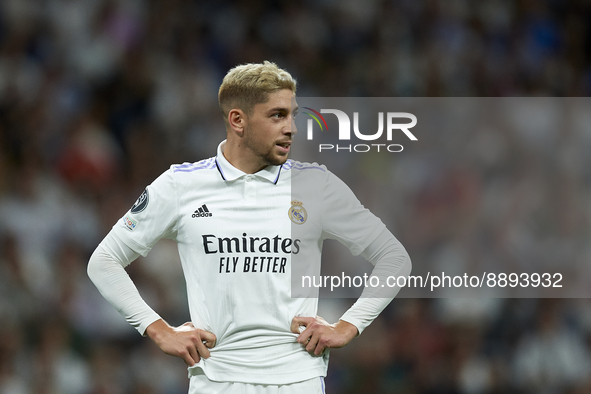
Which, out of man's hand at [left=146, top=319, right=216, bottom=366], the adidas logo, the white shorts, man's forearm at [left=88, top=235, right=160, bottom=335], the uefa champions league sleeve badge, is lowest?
the white shorts

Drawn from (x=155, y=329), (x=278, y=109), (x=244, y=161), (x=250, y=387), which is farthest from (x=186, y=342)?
(x=278, y=109)

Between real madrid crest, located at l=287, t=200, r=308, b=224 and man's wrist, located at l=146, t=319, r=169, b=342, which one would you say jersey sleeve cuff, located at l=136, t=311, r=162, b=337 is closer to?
man's wrist, located at l=146, t=319, r=169, b=342

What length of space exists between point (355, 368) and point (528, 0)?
5.12m

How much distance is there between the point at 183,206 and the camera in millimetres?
3406

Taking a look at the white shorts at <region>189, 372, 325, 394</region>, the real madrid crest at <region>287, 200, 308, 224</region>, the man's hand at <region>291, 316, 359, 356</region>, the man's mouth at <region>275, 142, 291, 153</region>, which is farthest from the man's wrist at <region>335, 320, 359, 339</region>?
the man's mouth at <region>275, 142, 291, 153</region>

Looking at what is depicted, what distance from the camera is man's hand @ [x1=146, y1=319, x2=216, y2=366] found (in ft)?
10.7

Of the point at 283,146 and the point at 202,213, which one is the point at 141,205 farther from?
the point at 283,146

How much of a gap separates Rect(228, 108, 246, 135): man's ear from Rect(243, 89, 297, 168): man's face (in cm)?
3

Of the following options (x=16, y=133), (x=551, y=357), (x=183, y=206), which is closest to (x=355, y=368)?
(x=551, y=357)

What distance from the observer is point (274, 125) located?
335 centimetres

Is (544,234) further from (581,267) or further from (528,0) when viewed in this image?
(528,0)

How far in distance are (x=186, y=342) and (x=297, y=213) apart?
79 cm

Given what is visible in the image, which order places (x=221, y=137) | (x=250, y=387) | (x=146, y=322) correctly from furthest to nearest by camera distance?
(x=221, y=137)
(x=146, y=322)
(x=250, y=387)

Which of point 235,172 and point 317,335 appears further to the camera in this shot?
point 235,172
